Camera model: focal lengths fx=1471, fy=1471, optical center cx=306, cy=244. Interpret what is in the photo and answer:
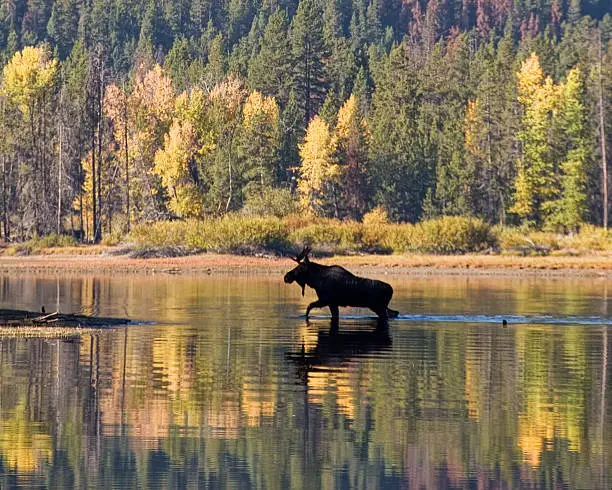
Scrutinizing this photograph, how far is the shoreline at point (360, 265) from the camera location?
233 feet

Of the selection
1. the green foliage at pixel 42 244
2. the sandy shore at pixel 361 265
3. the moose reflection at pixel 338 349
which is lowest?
the moose reflection at pixel 338 349

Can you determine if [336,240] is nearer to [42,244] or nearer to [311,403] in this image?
[42,244]

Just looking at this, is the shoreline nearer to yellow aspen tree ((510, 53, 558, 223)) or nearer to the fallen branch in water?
yellow aspen tree ((510, 53, 558, 223))

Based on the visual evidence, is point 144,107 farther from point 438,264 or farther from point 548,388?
point 548,388

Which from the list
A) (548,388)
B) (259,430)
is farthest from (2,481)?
(548,388)

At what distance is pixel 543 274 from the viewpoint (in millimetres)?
70250

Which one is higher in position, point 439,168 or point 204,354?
point 439,168

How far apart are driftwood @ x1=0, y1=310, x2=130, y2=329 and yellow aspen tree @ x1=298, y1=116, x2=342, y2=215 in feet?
214

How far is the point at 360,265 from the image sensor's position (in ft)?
235

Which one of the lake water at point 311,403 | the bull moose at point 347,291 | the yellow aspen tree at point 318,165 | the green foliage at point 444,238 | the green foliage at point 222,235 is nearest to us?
the lake water at point 311,403

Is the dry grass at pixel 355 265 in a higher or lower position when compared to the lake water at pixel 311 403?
higher

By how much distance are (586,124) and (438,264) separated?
32.1 meters

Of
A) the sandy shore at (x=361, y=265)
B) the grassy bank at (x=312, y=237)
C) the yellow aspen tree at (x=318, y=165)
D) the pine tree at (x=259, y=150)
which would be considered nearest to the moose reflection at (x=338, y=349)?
the sandy shore at (x=361, y=265)

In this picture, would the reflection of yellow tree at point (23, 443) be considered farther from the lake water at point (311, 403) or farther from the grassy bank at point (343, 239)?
the grassy bank at point (343, 239)
